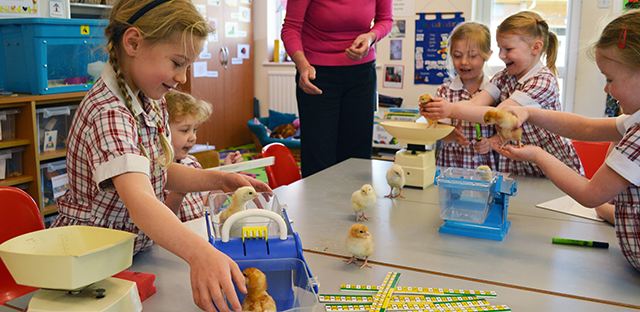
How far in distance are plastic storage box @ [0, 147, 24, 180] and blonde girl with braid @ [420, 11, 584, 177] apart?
7.76ft

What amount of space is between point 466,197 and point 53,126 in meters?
2.68

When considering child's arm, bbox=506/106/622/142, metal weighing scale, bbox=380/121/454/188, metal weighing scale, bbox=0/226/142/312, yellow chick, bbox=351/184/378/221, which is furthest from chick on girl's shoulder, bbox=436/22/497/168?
metal weighing scale, bbox=0/226/142/312

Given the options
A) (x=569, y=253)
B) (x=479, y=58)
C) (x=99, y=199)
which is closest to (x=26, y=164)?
(x=99, y=199)

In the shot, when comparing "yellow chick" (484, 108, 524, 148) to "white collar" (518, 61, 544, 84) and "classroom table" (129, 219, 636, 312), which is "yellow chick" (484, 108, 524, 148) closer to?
"classroom table" (129, 219, 636, 312)

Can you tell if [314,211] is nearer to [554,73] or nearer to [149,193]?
[149,193]

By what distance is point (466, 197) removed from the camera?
4.62 ft

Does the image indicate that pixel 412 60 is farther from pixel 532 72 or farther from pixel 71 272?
pixel 71 272

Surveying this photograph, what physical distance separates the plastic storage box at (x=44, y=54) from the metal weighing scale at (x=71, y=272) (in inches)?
88.9

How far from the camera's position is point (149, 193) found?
36.8 inches

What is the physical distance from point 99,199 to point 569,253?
1151 millimetres

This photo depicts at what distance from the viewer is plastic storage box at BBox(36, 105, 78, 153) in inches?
117

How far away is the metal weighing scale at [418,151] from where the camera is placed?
1.82 metres

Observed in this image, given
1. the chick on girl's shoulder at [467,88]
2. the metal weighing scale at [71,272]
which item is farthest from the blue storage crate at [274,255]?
the chick on girl's shoulder at [467,88]

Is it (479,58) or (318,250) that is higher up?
(479,58)
